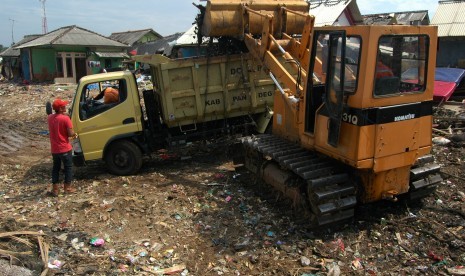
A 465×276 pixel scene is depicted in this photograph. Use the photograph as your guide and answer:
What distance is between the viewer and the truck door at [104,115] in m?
7.34

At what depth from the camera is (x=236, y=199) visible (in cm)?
619

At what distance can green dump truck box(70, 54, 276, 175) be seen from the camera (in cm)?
739

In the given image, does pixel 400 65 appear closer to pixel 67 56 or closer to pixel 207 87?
pixel 207 87

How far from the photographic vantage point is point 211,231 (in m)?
5.22

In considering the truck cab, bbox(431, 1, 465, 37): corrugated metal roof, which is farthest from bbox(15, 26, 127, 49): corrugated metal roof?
the truck cab

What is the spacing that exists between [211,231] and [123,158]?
3216 millimetres

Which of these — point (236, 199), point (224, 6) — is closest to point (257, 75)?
point (224, 6)

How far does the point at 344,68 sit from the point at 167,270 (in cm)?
301

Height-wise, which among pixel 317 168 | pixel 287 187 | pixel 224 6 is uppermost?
pixel 224 6

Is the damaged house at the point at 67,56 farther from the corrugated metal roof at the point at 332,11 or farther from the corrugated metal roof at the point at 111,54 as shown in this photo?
the corrugated metal roof at the point at 332,11

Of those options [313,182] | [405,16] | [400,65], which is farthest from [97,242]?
[405,16]

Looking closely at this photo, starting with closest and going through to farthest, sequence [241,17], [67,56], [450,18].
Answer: [241,17] < [450,18] < [67,56]

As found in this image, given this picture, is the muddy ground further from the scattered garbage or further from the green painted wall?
the green painted wall

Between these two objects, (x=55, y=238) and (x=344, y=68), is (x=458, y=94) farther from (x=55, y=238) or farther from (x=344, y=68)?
(x=55, y=238)
